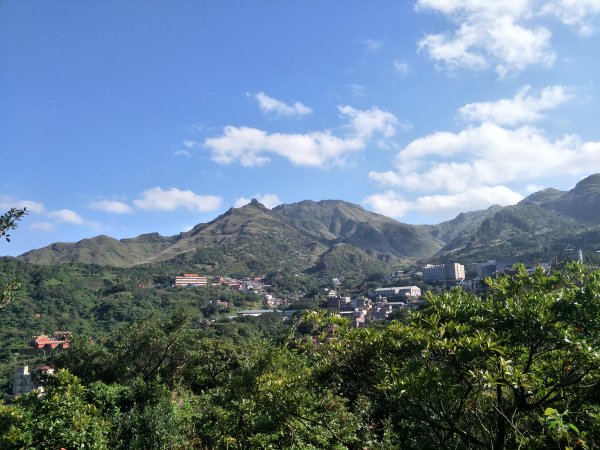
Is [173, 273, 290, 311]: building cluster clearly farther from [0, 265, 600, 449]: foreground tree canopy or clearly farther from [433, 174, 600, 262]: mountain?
[0, 265, 600, 449]: foreground tree canopy

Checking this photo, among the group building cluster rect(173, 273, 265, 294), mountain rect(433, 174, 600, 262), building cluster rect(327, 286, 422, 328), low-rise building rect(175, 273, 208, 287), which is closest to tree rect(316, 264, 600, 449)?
building cluster rect(327, 286, 422, 328)

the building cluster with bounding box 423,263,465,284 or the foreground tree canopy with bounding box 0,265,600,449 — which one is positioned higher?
the foreground tree canopy with bounding box 0,265,600,449

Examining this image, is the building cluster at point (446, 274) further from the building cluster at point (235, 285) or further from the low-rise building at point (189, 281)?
the low-rise building at point (189, 281)

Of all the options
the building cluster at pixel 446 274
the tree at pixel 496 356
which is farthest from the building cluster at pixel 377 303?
the tree at pixel 496 356

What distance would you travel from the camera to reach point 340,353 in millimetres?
4387

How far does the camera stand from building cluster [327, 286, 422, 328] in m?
86.0

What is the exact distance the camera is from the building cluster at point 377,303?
86044mm

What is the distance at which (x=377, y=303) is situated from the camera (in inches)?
3910

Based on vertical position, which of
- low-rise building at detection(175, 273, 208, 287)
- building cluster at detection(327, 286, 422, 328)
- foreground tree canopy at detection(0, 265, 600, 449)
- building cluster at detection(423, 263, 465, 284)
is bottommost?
building cluster at detection(327, 286, 422, 328)

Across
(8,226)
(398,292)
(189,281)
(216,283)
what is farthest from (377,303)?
(8,226)

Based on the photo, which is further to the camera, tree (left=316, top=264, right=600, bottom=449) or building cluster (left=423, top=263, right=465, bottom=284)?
building cluster (left=423, top=263, right=465, bottom=284)

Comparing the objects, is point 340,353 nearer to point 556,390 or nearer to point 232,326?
point 556,390

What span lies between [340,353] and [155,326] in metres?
17.1

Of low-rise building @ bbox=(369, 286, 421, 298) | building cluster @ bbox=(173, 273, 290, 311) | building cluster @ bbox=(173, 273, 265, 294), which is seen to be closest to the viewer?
low-rise building @ bbox=(369, 286, 421, 298)
